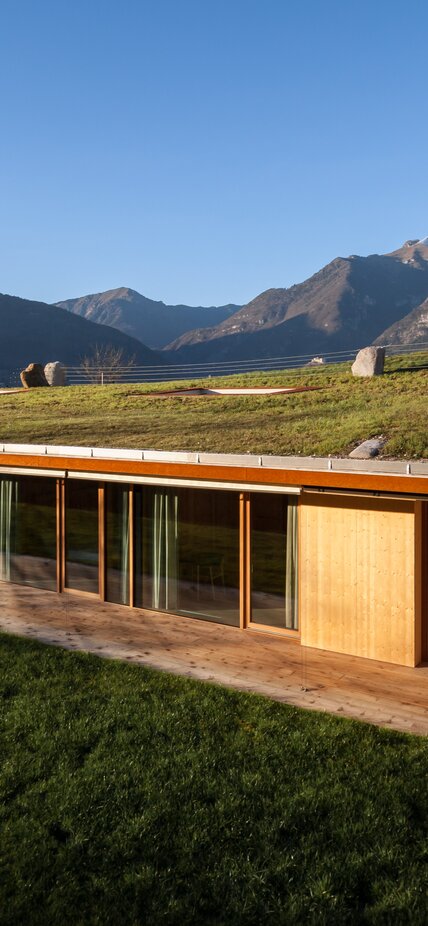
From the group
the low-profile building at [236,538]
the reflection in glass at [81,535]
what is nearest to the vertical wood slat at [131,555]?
the low-profile building at [236,538]

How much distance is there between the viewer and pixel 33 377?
107 feet

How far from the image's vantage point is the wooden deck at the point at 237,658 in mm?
7672

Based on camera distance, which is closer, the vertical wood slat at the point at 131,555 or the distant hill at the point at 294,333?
the vertical wood slat at the point at 131,555

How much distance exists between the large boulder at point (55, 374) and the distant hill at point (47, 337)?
9662 centimetres

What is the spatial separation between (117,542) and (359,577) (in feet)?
13.6

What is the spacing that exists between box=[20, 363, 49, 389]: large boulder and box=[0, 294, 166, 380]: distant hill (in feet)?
319

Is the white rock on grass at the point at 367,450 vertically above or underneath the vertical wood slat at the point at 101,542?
above

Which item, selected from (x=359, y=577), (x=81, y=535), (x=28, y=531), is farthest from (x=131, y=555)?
(x=359, y=577)

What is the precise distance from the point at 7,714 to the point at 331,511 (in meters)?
4.23

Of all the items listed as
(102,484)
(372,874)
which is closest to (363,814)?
(372,874)

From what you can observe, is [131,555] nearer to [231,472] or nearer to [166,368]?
[231,472]

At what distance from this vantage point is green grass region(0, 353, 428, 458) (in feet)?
42.9

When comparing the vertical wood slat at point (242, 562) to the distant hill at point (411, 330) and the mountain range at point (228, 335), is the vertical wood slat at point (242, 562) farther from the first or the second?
the distant hill at point (411, 330)

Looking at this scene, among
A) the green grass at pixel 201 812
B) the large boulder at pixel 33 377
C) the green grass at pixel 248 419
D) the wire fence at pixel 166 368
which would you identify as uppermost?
the wire fence at pixel 166 368
